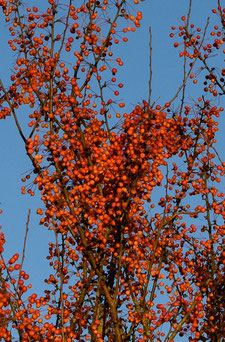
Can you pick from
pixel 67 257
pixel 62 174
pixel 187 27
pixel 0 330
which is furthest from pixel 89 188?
pixel 187 27

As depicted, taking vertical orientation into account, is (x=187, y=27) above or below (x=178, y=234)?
above

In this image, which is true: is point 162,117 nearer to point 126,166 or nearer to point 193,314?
point 126,166

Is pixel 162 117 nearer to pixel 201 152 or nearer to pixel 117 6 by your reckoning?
pixel 201 152

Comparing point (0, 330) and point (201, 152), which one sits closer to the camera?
point (0, 330)

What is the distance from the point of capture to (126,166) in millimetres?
9953

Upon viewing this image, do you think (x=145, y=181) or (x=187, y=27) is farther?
(x=187, y=27)

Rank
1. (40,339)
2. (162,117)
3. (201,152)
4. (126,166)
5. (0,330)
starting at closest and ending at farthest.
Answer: (0,330), (40,339), (126,166), (162,117), (201,152)

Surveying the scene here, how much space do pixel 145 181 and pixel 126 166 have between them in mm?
553

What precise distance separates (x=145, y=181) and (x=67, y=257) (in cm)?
215

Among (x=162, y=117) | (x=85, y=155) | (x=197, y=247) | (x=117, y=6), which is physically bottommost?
(x=197, y=247)

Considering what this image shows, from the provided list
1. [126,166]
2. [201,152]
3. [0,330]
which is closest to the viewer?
[0,330]

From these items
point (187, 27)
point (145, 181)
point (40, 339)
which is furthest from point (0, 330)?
point (187, 27)

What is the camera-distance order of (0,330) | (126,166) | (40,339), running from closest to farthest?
(0,330)
(40,339)
(126,166)

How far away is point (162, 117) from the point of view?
1106 cm
